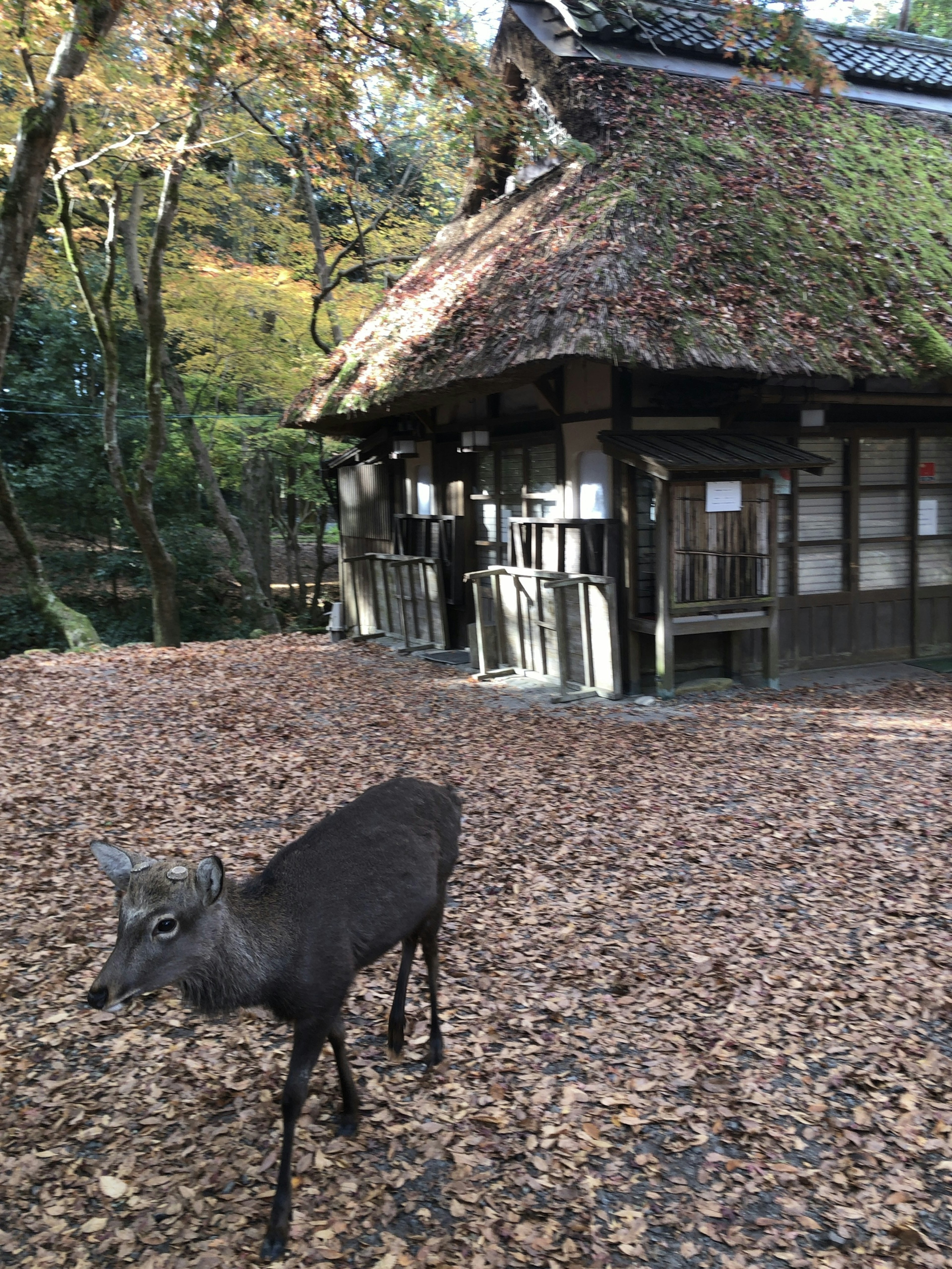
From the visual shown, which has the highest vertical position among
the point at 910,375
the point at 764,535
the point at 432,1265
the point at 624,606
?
the point at 910,375

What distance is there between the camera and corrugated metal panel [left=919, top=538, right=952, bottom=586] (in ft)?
35.9

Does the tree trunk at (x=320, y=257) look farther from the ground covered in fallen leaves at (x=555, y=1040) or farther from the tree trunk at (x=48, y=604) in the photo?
the ground covered in fallen leaves at (x=555, y=1040)

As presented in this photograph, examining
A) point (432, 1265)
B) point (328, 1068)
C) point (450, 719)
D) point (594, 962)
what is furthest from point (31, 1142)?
point (450, 719)

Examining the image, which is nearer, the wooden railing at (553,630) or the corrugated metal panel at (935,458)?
the wooden railing at (553,630)

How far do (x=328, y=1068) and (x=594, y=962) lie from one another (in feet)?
4.38

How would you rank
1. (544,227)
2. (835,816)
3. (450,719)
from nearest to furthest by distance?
1. (835,816)
2. (450,719)
3. (544,227)

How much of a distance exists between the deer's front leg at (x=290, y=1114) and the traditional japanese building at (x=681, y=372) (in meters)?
6.41

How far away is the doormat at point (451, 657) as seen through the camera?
37.8 feet

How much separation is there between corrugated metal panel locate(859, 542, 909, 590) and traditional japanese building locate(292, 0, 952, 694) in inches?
1.1

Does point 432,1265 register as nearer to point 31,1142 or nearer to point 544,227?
point 31,1142

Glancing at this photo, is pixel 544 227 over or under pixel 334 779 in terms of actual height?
over

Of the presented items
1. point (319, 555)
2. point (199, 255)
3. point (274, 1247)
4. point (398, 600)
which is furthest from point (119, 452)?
point (274, 1247)

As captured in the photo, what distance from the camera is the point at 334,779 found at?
7.05m

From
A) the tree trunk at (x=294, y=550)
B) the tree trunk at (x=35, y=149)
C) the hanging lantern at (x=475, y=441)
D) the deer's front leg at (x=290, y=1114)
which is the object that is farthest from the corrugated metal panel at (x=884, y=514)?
the tree trunk at (x=294, y=550)
